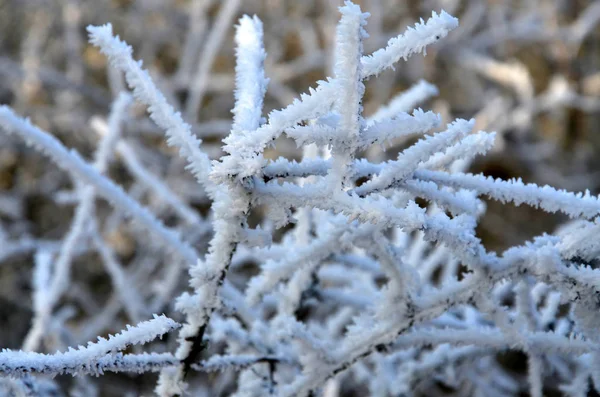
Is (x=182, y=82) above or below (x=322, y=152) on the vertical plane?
above

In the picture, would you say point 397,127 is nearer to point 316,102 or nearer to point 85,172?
point 316,102

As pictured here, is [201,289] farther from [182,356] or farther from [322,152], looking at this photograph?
[322,152]

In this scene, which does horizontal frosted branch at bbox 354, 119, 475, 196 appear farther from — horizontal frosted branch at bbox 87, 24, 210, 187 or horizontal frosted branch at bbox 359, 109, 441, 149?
horizontal frosted branch at bbox 87, 24, 210, 187

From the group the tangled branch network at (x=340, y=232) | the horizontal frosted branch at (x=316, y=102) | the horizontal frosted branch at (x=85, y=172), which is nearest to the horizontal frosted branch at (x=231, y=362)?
the tangled branch network at (x=340, y=232)

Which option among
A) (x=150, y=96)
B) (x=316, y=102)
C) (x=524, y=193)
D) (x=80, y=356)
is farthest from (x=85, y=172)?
(x=524, y=193)

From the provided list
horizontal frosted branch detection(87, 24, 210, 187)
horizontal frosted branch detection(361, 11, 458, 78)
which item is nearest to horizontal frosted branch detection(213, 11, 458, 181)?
horizontal frosted branch detection(361, 11, 458, 78)

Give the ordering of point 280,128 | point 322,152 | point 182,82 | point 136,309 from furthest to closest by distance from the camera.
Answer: point 182,82 < point 136,309 < point 322,152 < point 280,128

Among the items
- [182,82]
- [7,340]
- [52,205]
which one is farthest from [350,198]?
[52,205]
